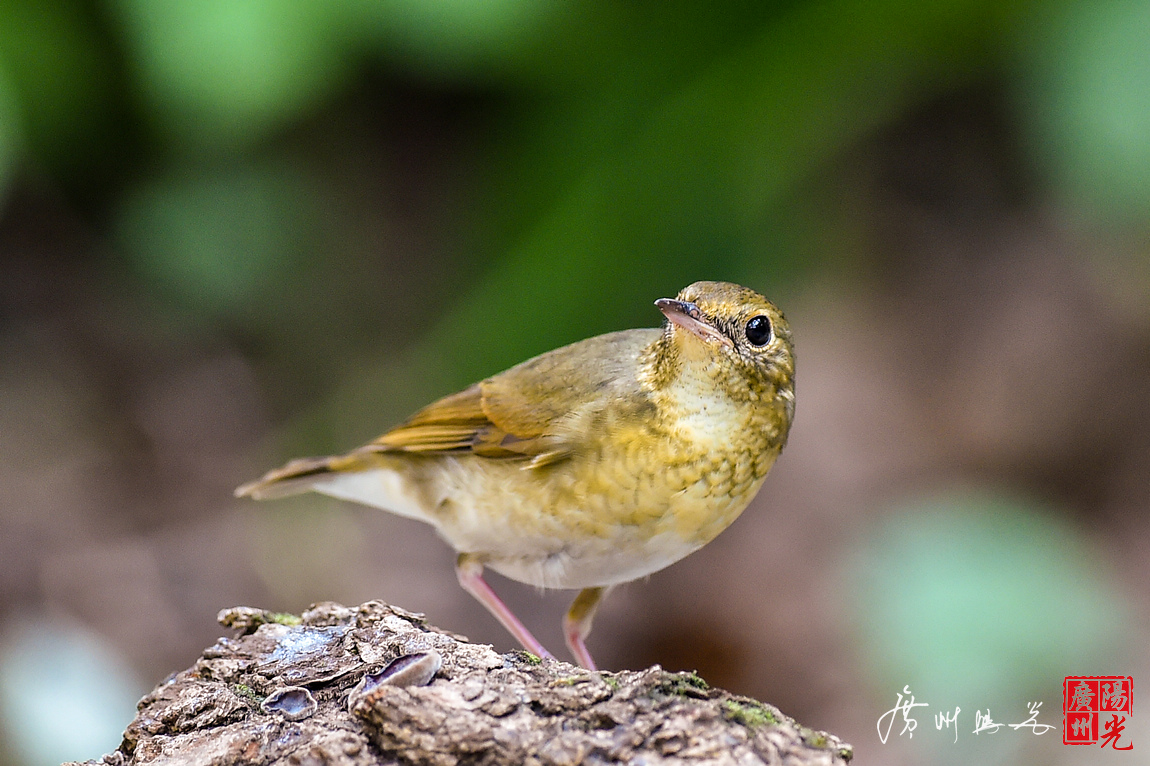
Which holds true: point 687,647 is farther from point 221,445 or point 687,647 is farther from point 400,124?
point 400,124

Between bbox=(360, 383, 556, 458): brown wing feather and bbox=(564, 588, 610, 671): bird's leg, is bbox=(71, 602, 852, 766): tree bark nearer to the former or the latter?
bbox=(360, 383, 556, 458): brown wing feather

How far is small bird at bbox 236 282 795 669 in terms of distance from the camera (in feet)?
9.33

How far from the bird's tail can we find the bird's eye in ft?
4.74

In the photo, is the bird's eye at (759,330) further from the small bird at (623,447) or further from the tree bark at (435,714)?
the tree bark at (435,714)

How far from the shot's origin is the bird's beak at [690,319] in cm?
269

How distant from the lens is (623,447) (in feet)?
9.51

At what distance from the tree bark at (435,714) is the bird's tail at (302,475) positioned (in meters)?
1.07

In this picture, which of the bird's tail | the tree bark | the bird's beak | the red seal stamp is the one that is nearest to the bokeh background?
the red seal stamp

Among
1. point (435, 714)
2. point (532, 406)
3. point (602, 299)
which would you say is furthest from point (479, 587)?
point (602, 299)

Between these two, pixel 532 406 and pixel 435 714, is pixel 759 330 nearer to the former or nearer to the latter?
pixel 532 406

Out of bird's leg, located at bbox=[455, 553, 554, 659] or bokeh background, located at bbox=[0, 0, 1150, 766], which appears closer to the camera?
bird's leg, located at bbox=[455, 553, 554, 659]

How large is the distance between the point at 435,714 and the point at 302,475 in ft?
5.89

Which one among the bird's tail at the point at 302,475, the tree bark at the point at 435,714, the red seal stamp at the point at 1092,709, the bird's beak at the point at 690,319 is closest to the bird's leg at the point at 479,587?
the bird's tail at the point at 302,475

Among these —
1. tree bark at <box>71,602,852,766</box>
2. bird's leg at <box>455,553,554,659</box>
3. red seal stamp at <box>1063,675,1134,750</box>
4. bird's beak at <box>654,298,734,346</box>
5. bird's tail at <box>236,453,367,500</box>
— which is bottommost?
tree bark at <box>71,602,852,766</box>
